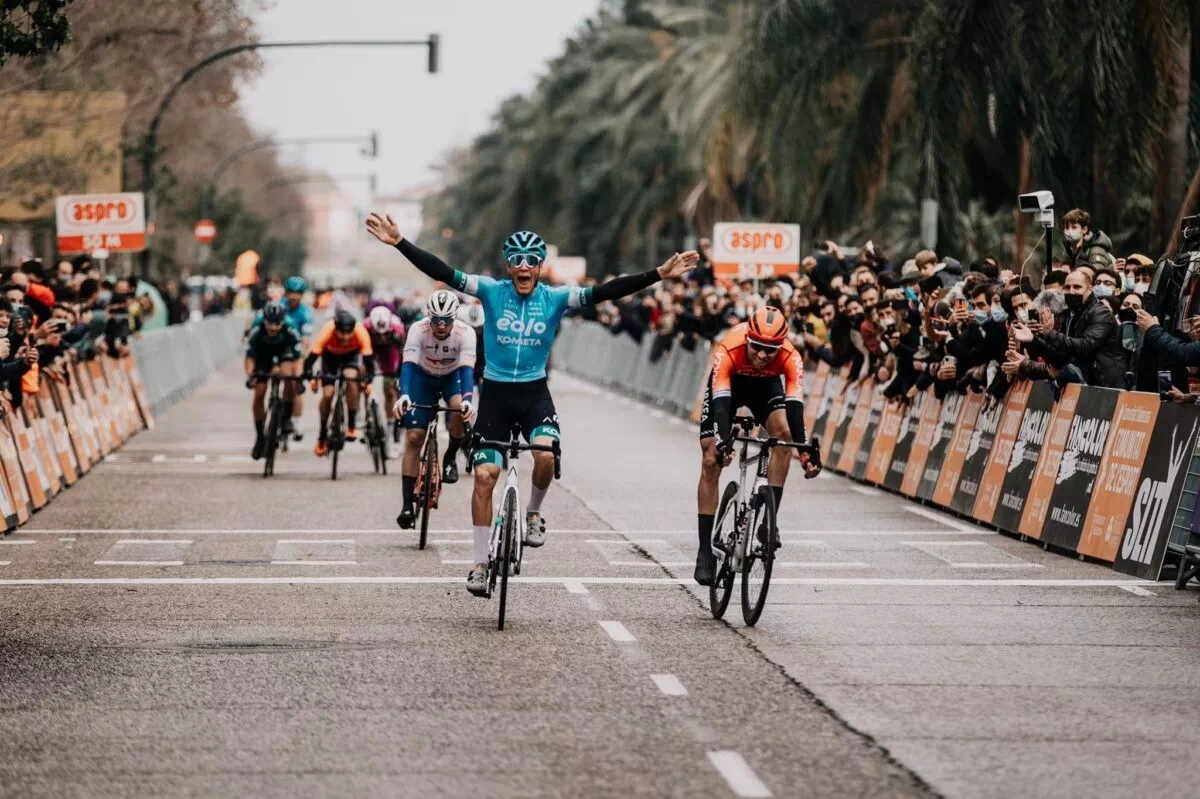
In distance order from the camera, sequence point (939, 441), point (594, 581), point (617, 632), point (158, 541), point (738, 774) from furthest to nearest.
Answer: point (939, 441)
point (158, 541)
point (594, 581)
point (617, 632)
point (738, 774)

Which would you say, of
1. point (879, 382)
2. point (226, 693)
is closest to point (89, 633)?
point (226, 693)

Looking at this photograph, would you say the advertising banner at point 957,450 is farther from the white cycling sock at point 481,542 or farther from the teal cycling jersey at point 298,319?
the white cycling sock at point 481,542

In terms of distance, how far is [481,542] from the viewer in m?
11.8

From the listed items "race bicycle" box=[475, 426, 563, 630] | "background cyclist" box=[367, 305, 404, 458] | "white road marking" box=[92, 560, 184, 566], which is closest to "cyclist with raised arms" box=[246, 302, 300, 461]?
"background cyclist" box=[367, 305, 404, 458]

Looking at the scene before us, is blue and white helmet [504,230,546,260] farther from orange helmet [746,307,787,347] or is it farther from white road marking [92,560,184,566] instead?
white road marking [92,560,184,566]

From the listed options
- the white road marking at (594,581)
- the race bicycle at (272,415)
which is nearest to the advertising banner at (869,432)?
the race bicycle at (272,415)

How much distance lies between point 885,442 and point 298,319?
20.7ft

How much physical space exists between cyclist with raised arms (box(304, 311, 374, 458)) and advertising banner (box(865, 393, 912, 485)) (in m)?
5.01

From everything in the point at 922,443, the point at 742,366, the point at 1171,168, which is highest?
the point at 1171,168

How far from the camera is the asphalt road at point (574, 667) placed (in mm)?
7727

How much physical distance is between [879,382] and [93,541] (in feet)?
29.5

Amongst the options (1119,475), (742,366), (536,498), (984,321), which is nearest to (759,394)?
(742,366)

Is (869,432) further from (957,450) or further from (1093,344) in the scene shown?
(1093,344)

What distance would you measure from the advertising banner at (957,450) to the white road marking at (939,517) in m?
0.17
